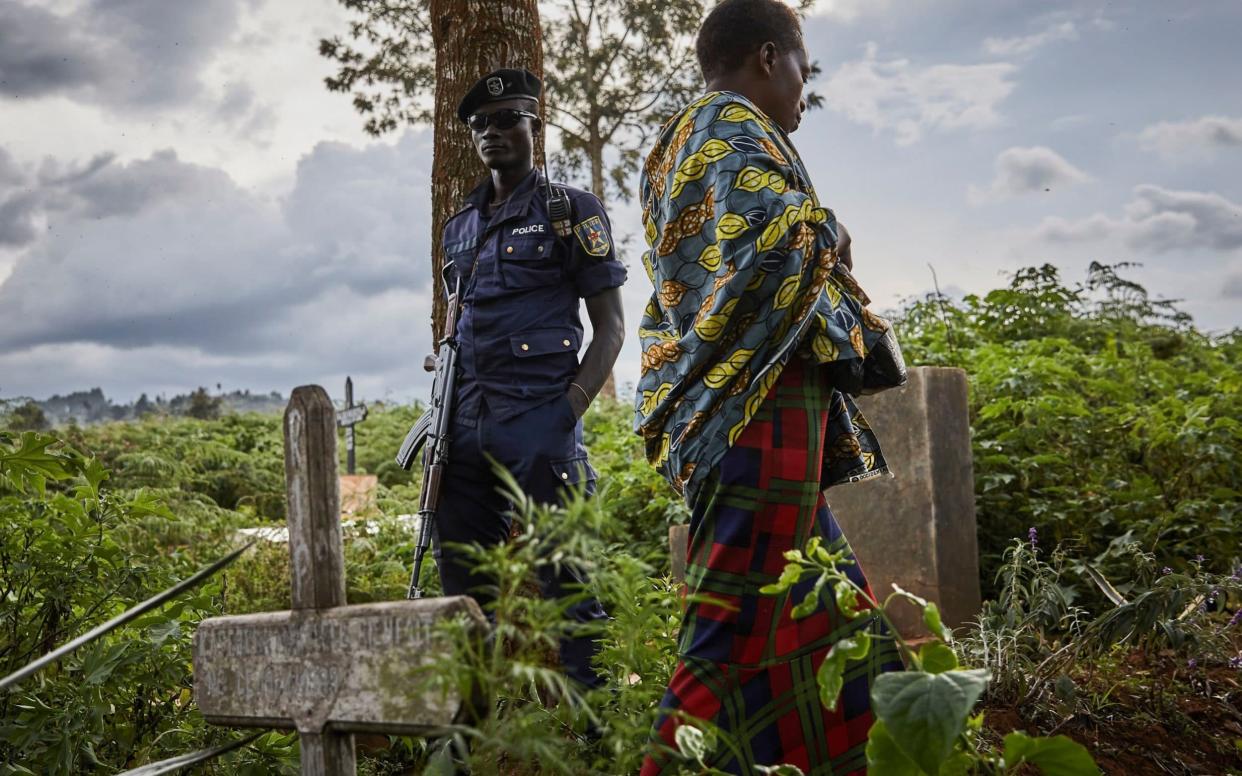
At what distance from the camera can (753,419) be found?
205cm

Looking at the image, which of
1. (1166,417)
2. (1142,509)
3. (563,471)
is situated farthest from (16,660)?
(1166,417)

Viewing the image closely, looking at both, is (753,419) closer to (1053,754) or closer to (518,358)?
(1053,754)

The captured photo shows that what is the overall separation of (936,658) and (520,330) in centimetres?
212

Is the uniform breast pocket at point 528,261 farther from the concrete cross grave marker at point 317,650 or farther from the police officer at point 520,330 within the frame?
the concrete cross grave marker at point 317,650

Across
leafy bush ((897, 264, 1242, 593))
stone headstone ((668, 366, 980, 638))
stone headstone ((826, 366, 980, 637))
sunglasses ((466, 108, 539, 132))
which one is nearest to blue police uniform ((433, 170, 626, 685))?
sunglasses ((466, 108, 539, 132))

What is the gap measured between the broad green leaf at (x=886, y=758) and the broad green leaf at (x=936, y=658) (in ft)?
0.36

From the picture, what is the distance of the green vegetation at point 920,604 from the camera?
1230mm

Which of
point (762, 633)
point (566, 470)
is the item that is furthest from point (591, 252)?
point (762, 633)

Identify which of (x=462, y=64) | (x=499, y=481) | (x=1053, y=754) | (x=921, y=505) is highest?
(x=462, y=64)

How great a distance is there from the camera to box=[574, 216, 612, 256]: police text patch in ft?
11.0

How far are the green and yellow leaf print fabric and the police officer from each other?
40.1 inches

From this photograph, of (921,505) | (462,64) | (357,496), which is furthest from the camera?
(357,496)

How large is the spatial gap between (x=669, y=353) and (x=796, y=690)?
0.71 m

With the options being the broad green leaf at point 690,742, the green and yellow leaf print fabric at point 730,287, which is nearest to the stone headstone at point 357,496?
the green and yellow leaf print fabric at point 730,287
